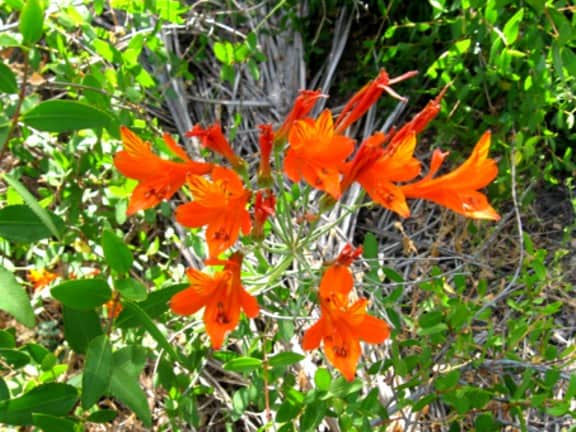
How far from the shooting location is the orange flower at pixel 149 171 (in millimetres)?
1062

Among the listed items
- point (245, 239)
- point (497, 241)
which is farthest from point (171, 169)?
point (497, 241)

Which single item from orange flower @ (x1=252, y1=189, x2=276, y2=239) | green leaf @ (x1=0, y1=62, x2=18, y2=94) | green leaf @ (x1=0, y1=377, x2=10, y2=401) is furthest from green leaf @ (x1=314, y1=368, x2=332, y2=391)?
green leaf @ (x1=0, y1=62, x2=18, y2=94)

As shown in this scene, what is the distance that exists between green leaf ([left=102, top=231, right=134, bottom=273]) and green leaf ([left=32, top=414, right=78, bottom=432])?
10.4 inches

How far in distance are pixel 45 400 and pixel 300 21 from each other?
6.74 feet

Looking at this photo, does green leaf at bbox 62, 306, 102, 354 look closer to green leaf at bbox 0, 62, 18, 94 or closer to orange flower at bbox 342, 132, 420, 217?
green leaf at bbox 0, 62, 18, 94

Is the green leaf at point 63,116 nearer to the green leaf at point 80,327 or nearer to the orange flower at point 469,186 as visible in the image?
the green leaf at point 80,327

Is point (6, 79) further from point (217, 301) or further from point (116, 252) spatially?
point (217, 301)

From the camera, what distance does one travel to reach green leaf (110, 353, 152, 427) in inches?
37.4

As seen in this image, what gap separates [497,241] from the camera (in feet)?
7.58

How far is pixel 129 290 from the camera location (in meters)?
A: 0.97

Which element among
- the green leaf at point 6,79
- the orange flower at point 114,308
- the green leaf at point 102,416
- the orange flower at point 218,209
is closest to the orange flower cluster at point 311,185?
the orange flower at point 218,209

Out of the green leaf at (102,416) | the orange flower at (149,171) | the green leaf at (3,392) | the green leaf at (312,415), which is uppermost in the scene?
the orange flower at (149,171)

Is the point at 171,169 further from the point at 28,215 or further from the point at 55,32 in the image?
Answer: the point at 55,32

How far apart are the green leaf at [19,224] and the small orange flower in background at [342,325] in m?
0.51
